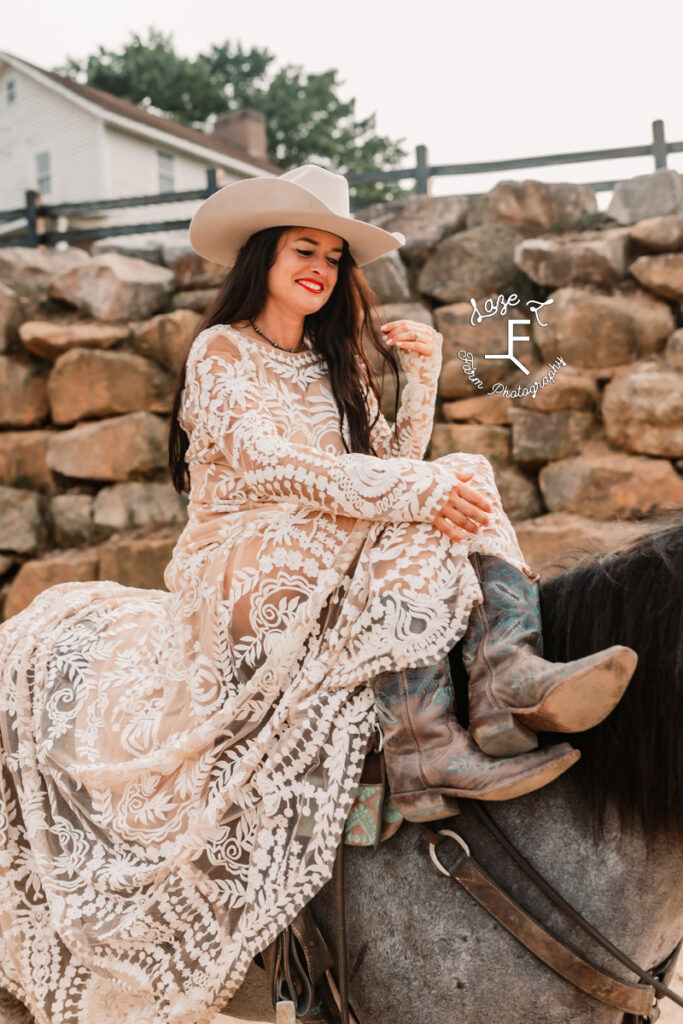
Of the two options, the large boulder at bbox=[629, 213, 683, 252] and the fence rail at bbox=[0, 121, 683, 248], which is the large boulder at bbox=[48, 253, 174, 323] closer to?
the fence rail at bbox=[0, 121, 683, 248]

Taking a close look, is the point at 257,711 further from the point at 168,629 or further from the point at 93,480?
the point at 93,480

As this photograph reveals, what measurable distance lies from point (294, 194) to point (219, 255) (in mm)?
400

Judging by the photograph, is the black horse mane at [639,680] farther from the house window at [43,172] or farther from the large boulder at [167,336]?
the house window at [43,172]

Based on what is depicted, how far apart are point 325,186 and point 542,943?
5.94 ft

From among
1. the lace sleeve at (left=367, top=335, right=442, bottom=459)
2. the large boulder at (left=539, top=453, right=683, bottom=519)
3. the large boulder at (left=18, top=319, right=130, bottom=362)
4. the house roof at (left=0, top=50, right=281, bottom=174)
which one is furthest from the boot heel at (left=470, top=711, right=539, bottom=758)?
the house roof at (left=0, top=50, right=281, bottom=174)

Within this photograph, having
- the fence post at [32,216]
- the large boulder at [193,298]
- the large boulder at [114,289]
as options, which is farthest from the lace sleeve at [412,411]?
the fence post at [32,216]

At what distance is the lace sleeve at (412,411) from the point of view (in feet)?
7.71

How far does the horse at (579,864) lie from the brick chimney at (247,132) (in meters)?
22.0

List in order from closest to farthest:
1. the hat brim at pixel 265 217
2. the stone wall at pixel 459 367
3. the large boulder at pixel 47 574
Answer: the hat brim at pixel 265 217 → the stone wall at pixel 459 367 → the large boulder at pixel 47 574

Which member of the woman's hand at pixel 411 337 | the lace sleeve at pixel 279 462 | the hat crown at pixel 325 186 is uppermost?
the hat crown at pixel 325 186

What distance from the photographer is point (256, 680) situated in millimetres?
1715

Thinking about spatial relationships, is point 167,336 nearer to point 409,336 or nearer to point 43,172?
point 409,336

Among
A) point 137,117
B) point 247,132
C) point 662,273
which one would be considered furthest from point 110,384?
point 247,132
